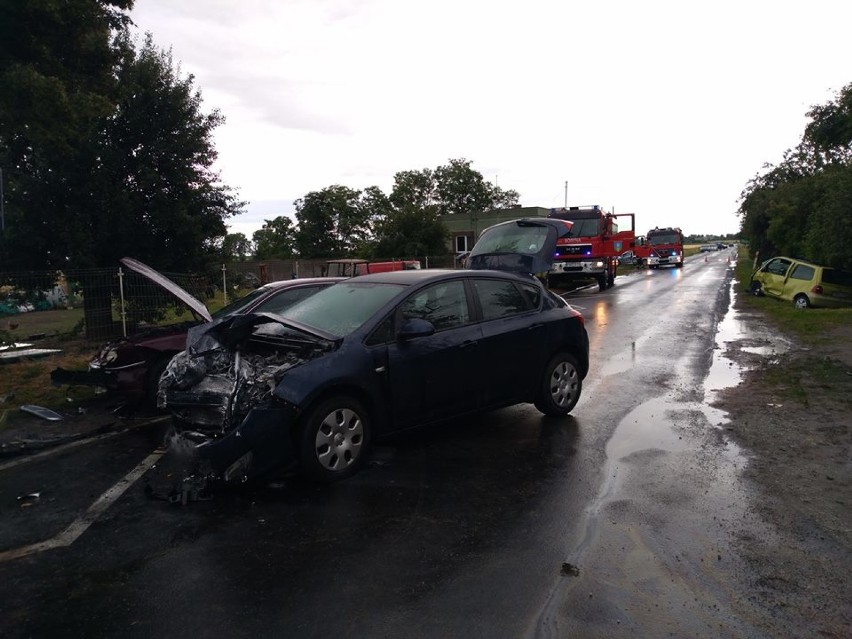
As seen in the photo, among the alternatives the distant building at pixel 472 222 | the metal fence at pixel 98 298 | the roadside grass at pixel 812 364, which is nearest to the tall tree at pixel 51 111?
the metal fence at pixel 98 298

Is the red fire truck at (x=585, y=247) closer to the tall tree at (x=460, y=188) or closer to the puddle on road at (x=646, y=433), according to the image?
the puddle on road at (x=646, y=433)

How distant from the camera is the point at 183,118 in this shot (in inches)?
570

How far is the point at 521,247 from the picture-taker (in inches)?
472

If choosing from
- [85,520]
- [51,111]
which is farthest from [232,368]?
[51,111]

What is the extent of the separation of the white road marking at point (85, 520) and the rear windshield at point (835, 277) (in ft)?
56.4

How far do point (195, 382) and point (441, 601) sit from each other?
2.92m

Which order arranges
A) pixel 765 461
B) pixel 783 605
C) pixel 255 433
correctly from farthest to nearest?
pixel 765 461 → pixel 255 433 → pixel 783 605

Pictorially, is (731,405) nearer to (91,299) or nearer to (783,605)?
(783,605)

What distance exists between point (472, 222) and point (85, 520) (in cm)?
5046

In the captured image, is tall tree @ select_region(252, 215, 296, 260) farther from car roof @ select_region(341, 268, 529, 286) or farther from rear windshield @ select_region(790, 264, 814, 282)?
car roof @ select_region(341, 268, 529, 286)

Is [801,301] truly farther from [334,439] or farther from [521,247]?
[334,439]

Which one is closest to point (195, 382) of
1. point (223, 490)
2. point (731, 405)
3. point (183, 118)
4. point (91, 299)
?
point (223, 490)

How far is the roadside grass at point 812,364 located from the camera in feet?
24.6

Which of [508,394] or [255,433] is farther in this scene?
[508,394]
